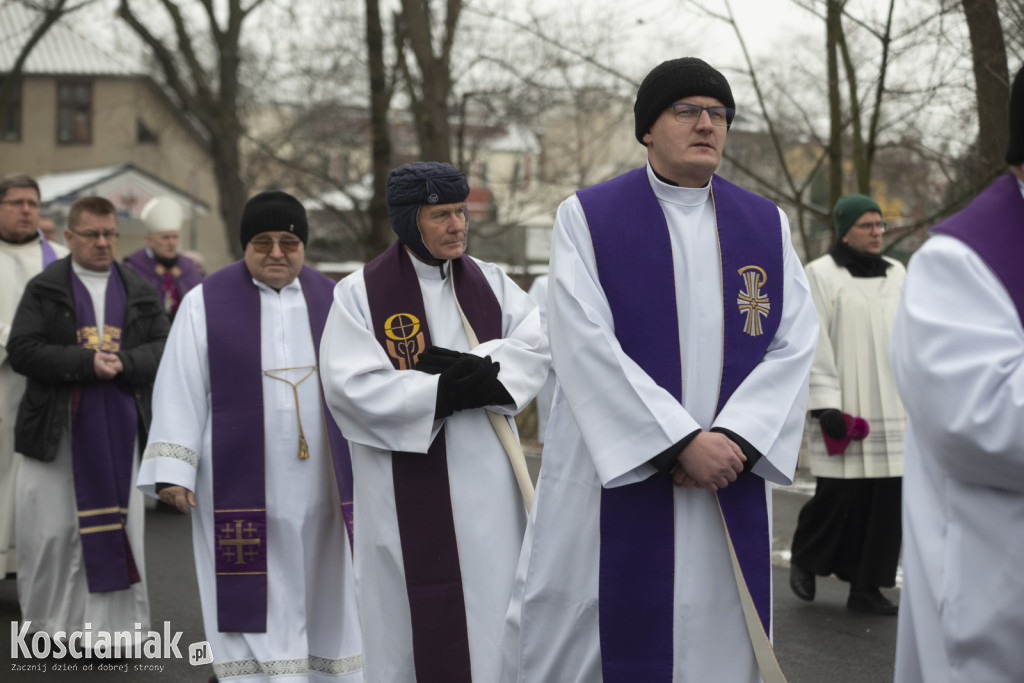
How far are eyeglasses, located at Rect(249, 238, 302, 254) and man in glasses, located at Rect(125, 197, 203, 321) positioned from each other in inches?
187

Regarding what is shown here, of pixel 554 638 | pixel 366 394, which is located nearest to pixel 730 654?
pixel 554 638

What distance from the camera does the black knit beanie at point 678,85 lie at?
11.9 feet

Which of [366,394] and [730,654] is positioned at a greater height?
[366,394]

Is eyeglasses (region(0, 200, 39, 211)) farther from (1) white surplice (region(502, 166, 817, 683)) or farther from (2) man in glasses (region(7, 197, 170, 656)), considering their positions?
(1) white surplice (region(502, 166, 817, 683))

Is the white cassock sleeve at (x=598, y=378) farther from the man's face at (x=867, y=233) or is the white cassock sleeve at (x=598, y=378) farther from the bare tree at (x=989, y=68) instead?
the bare tree at (x=989, y=68)

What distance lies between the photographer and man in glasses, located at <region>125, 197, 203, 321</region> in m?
10.0

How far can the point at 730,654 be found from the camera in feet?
11.5

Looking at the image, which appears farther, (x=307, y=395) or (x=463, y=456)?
(x=307, y=395)

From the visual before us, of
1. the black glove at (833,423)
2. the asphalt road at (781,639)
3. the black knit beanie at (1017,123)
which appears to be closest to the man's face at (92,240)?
the asphalt road at (781,639)

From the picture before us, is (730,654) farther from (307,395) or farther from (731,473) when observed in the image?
(307,395)

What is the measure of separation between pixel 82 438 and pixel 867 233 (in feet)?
14.6

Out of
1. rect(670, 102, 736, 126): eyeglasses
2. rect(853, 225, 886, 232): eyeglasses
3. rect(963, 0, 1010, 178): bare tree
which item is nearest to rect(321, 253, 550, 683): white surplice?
rect(670, 102, 736, 126): eyeglasses

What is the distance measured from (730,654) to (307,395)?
7.93 feet

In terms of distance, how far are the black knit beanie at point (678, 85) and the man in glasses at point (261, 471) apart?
→ 2114 millimetres
